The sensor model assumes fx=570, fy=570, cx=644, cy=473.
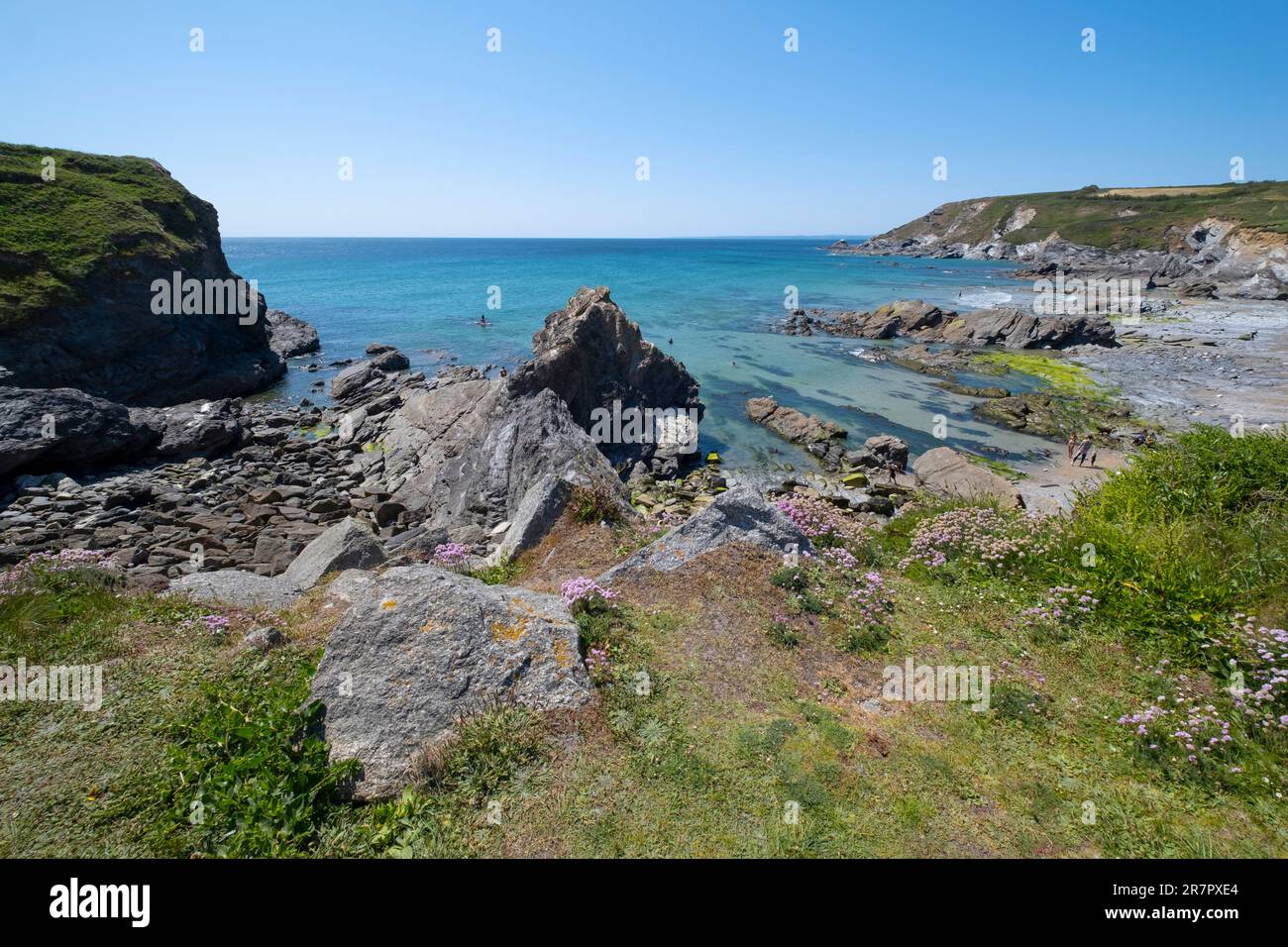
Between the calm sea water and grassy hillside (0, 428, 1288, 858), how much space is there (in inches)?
750

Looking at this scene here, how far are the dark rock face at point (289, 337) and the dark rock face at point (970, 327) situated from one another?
4716 centimetres

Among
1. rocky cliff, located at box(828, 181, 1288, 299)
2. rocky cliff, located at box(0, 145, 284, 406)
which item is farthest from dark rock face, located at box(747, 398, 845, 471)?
rocky cliff, located at box(828, 181, 1288, 299)

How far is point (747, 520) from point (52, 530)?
70.9 feet

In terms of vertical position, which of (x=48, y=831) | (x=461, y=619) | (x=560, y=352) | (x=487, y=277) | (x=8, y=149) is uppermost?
(x=487, y=277)

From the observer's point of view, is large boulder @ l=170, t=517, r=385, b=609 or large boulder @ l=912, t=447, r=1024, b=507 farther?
large boulder @ l=912, t=447, r=1024, b=507

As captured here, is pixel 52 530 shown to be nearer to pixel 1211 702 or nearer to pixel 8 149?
pixel 1211 702

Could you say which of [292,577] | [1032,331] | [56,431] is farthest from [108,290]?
[1032,331]

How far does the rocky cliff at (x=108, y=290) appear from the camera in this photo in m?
28.7

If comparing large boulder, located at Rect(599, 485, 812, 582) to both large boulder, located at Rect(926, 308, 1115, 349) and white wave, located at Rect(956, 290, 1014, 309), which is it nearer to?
large boulder, located at Rect(926, 308, 1115, 349)

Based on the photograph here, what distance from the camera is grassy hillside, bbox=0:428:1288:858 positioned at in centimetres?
575

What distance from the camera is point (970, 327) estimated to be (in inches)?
2232

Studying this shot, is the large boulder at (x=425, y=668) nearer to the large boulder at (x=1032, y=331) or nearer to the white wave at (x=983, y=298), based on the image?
the large boulder at (x=1032, y=331)

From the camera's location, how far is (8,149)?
39125 millimetres

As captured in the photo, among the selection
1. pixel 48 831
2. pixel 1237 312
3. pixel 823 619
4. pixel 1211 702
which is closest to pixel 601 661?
pixel 823 619
